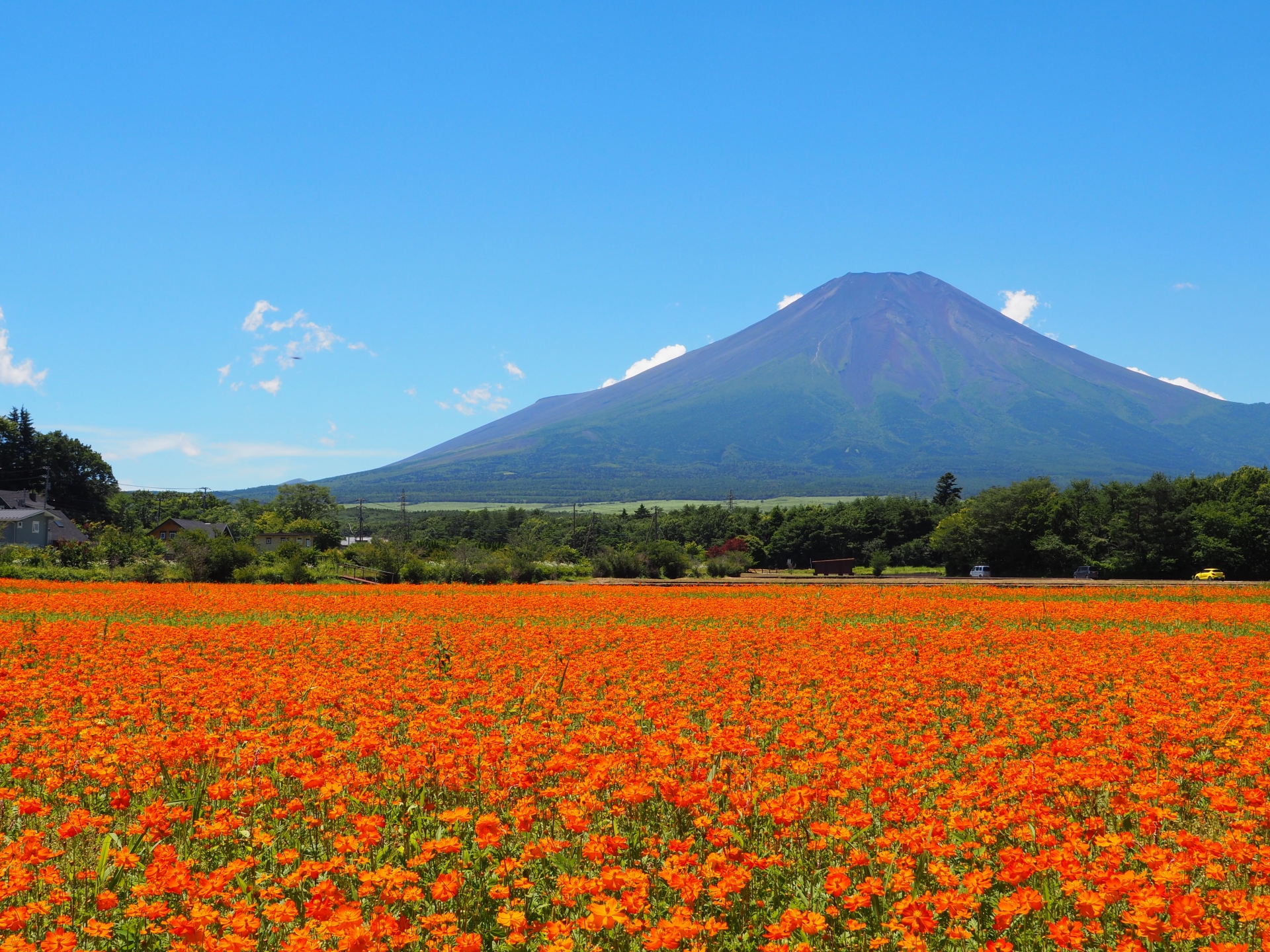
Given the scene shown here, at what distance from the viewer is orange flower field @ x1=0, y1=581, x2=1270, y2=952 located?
3830 millimetres

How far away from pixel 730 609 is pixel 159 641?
11079 mm

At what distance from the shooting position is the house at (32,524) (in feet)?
228

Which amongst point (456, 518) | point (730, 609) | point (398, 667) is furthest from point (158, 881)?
point (456, 518)

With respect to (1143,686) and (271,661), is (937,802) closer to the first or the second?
(1143,686)

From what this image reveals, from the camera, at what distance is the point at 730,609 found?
18844mm

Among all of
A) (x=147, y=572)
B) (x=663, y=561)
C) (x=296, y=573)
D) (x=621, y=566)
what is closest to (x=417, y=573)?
(x=296, y=573)

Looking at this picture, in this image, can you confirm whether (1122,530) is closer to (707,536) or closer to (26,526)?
(707,536)

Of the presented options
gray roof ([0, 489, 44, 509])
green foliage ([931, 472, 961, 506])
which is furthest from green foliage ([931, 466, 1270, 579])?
gray roof ([0, 489, 44, 509])

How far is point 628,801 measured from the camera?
16.9 ft

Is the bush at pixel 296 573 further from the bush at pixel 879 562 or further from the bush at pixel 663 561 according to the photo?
the bush at pixel 879 562

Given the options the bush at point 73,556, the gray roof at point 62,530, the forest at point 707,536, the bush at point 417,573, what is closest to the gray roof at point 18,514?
the gray roof at point 62,530

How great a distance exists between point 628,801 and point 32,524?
83128mm

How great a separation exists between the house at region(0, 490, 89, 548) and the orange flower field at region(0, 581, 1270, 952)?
2704 inches

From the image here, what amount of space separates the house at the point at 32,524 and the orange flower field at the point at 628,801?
6869 centimetres
